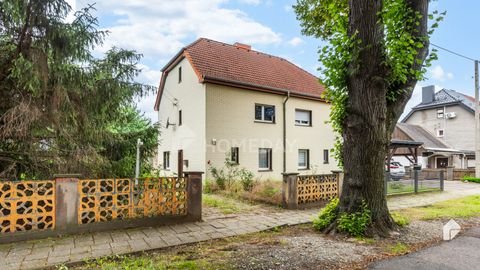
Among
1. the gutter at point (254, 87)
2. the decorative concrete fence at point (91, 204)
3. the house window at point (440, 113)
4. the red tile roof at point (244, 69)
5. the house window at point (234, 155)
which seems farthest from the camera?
the house window at point (440, 113)

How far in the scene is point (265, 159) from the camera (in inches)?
591

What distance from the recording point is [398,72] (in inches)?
208

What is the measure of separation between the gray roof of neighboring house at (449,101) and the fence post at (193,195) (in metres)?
30.0

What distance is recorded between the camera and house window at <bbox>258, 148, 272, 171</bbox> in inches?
581

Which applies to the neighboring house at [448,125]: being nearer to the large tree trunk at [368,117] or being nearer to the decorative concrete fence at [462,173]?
the decorative concrete fence at [462,173]

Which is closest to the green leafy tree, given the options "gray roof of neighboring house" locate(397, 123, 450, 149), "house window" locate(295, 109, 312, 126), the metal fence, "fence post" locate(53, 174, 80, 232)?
"fence post" locate(53, 174, 80, 232)

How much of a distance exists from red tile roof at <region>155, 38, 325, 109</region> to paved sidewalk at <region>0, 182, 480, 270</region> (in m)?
7.90

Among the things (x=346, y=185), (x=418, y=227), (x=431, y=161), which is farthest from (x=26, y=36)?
(x=431, y=161)

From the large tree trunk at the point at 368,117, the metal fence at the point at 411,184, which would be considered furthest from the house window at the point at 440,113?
the large tree trunk at the point at 368,117

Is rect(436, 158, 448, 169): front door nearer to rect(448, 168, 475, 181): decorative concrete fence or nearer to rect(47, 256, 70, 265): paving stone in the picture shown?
rect(448, 168, 475, 181): decorative concrete fence

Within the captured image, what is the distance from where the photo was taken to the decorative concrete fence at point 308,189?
325 inches

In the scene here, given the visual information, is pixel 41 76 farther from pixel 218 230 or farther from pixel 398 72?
pixel 398 72

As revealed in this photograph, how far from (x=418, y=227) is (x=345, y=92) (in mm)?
3273

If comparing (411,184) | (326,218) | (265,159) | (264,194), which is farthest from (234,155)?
(326,218)
